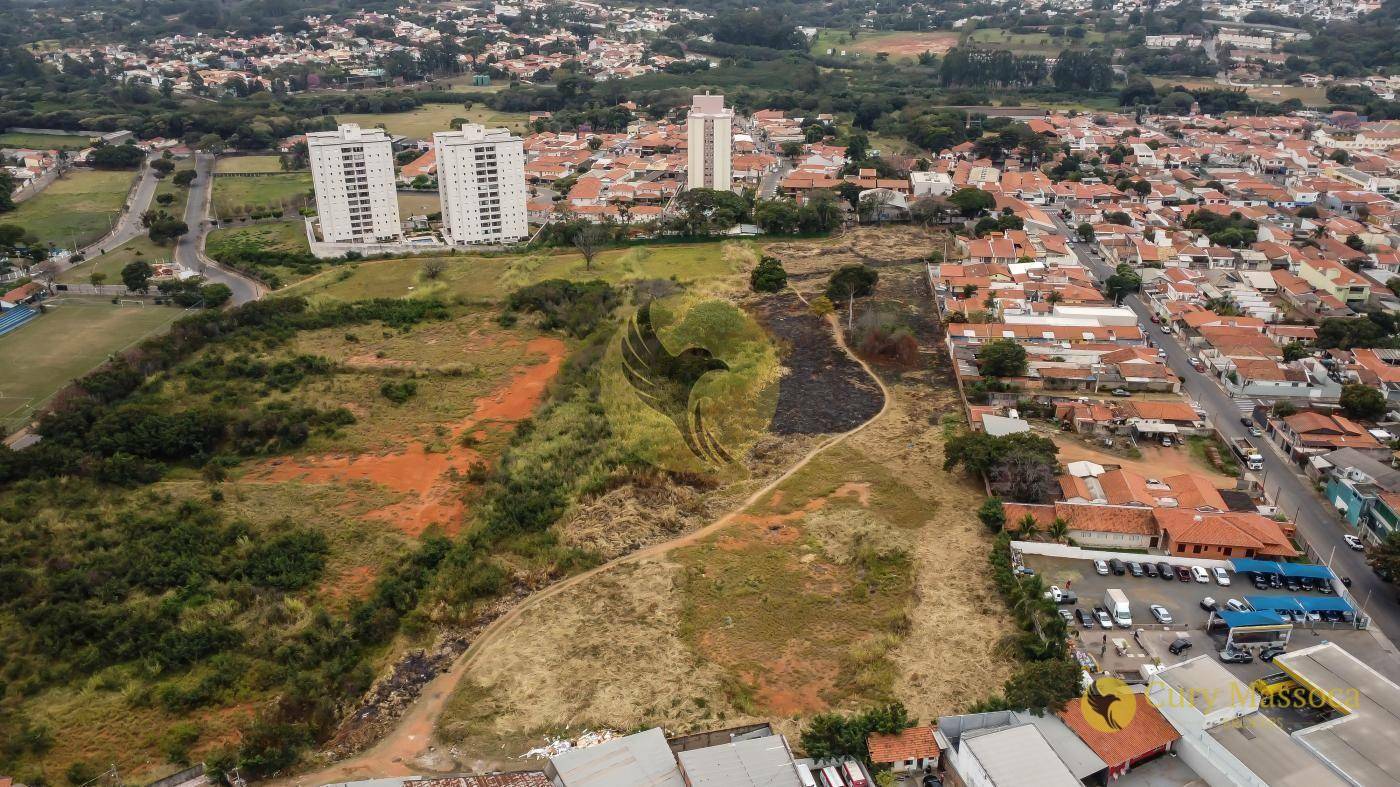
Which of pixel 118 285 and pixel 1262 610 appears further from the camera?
pixel 118 285

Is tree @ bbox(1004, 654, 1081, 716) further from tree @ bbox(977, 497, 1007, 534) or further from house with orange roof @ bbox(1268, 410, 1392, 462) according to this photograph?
house with orange roof @ bbox(1268, 410, 1392, 462)

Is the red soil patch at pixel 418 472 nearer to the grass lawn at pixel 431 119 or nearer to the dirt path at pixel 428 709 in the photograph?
the dirt path at pixel 428 709

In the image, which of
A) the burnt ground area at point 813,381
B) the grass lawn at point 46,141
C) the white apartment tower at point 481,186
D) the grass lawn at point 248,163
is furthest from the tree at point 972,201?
the grass lawn at point 46,141

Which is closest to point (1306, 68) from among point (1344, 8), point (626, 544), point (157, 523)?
point (1344, 8)

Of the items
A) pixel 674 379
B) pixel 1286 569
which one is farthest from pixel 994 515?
pixel 674 379

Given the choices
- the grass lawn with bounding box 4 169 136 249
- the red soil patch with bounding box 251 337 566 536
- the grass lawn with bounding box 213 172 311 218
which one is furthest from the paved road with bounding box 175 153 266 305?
the red soil patch with bounding box 251 337 566 536

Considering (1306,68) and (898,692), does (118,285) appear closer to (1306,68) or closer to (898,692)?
(898,692)
